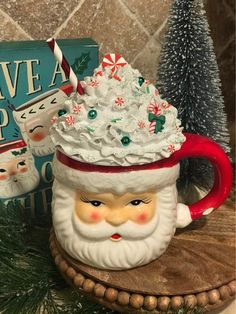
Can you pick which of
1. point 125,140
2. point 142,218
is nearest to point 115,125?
point 125,140

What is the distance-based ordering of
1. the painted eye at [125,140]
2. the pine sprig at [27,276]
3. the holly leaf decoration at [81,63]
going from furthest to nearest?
the holly leaf decoration at [81,63] < the pine sprig at [27,276] < the painted eye at [125,140]

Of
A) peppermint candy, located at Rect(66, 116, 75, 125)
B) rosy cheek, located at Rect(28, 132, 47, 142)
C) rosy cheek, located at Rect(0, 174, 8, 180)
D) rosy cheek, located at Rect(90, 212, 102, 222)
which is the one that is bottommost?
rosy cheek, located at Rect(0, 174, 8, 180)

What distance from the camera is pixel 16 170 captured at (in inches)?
30.4

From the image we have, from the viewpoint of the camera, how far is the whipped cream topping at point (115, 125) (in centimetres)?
55

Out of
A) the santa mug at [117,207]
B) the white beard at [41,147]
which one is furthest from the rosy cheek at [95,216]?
the white beard at [41,147]

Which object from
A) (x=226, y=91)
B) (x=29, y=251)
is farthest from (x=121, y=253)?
(x=226, y=91)

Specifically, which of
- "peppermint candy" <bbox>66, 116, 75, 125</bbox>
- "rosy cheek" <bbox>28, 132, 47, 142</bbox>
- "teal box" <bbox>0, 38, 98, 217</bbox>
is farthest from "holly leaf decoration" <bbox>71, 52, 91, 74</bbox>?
"peppermint candy" <bbox>66, 116, 75, 125</bbox>

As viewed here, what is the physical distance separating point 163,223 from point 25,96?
29cm

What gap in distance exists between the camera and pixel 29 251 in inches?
29.2

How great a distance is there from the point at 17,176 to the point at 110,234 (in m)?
0.24

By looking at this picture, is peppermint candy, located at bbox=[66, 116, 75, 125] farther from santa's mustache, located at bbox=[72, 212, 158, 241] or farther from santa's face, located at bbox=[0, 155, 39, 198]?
santa's face, located at bbox=[0, 155, 39, 198]

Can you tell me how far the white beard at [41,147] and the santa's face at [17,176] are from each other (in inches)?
0.6

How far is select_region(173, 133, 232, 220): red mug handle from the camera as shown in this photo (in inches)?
24.5

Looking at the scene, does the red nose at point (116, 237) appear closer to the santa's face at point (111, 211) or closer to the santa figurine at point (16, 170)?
the santa's face at point (111, 211)
